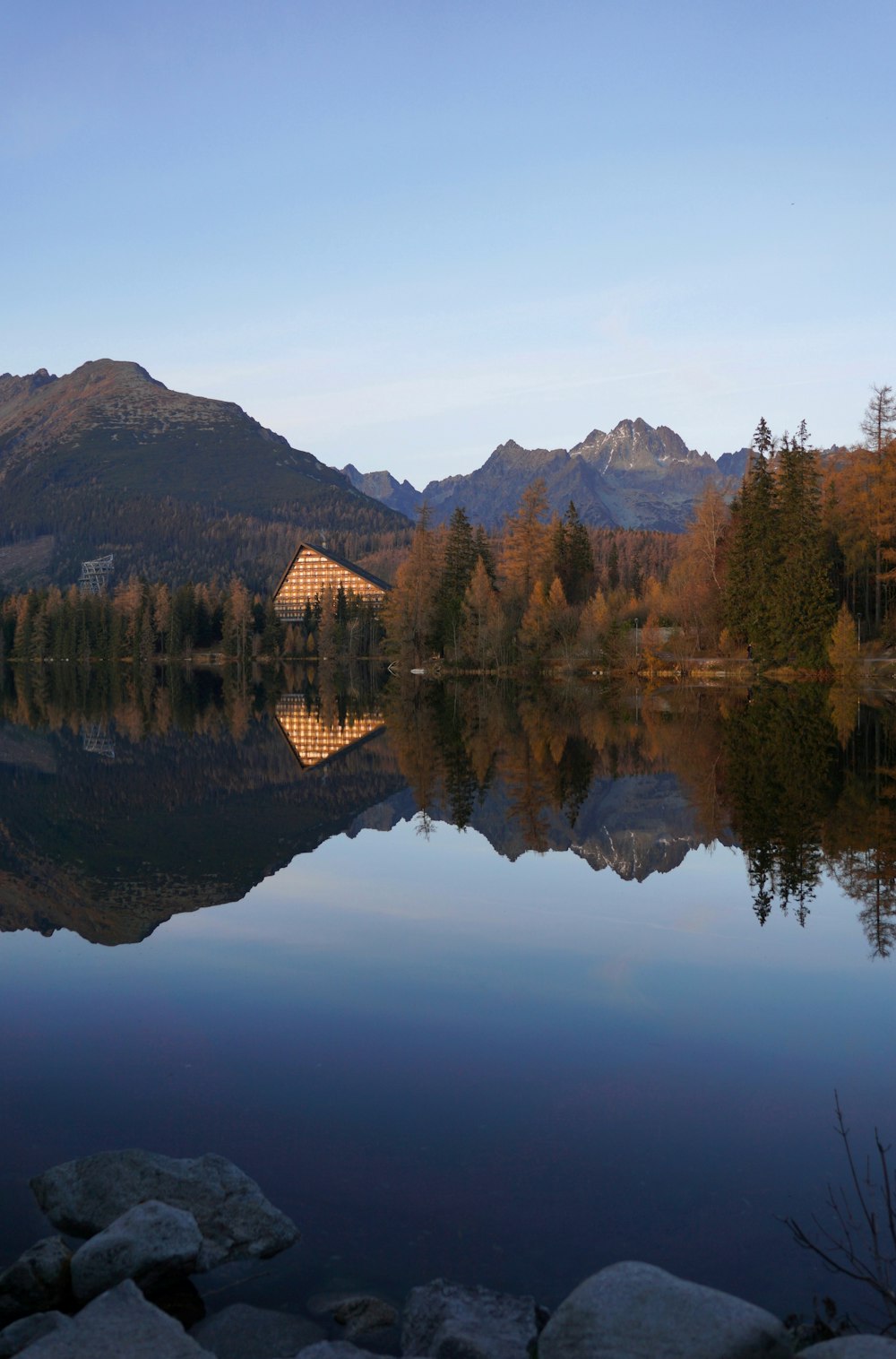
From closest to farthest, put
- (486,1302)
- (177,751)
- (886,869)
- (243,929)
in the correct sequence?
1. (486,1302)
2. (243,929)
3. (886,869)
4. (177,751)

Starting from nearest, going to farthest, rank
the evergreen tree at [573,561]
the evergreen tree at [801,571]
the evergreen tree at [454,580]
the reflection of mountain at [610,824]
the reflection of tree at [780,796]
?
1. the reflection of tree at [780,796]
2. the reflection of mountain at [610,824]
3. the evergreen tree at [801,571]
4. the evergreen tree at [454,580]
5. the evergreen tree at [573,561]

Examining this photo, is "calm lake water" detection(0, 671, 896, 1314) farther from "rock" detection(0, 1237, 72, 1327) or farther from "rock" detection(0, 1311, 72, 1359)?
"rock" detection(0, 1311, 72, 1359)

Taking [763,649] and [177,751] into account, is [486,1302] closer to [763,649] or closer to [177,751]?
[177,751]

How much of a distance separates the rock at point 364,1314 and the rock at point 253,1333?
143 millimetres

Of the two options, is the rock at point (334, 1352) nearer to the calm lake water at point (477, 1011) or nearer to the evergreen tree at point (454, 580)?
the calm lake water at point (477, 1011)

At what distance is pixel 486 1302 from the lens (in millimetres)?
5551

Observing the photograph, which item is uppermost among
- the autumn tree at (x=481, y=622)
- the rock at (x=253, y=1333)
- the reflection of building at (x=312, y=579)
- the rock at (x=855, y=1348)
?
the reflection of building at (x=312, y=579)

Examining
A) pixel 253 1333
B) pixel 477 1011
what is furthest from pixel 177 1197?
pixel 477 1011

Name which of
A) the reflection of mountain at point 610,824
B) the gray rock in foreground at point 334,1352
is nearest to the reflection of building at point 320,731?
the reflection of mountain at point 610,824

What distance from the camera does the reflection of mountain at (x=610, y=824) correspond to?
17531 mm

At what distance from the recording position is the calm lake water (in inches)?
264

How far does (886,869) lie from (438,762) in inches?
628

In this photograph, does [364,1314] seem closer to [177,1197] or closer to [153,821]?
[177,1197]

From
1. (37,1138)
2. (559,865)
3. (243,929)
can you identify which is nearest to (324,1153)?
(37,1138)
